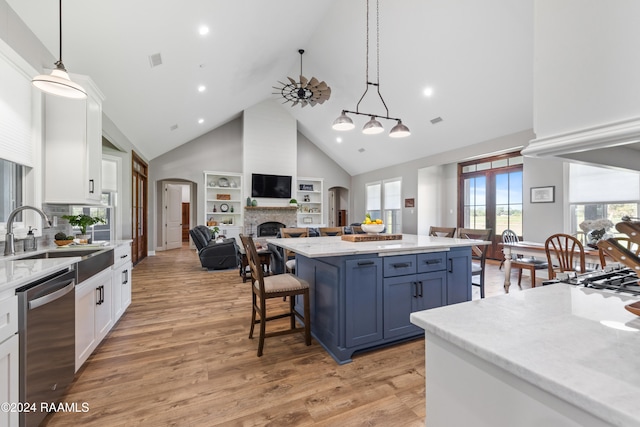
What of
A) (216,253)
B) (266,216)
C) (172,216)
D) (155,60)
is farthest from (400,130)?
(172,216)

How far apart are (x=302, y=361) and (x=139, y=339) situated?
1.61 meters

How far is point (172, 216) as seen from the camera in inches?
384

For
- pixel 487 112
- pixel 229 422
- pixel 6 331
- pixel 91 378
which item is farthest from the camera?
pixel 487 112

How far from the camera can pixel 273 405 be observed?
1.74 meters

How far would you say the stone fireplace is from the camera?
8.61m

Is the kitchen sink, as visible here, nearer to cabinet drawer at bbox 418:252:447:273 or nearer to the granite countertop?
the granite countertop

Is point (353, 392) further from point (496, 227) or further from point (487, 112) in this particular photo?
point (496, 227)

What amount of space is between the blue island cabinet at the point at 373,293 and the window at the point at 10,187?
252 centimetres

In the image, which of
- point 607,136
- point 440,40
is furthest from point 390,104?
point 607,136

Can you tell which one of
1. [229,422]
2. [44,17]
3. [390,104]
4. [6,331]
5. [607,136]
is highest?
[390,104]

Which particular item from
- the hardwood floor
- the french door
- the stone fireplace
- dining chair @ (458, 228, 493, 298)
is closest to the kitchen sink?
the hardwood floor

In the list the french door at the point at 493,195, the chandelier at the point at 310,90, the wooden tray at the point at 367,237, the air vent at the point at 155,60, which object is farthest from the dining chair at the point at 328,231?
the french door at the point at 493,195

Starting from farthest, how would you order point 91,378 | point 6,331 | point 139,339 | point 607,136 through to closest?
point 139,339
point 91,378
point 6,331
point 607,136

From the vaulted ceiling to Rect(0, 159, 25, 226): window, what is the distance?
1.24 metres
